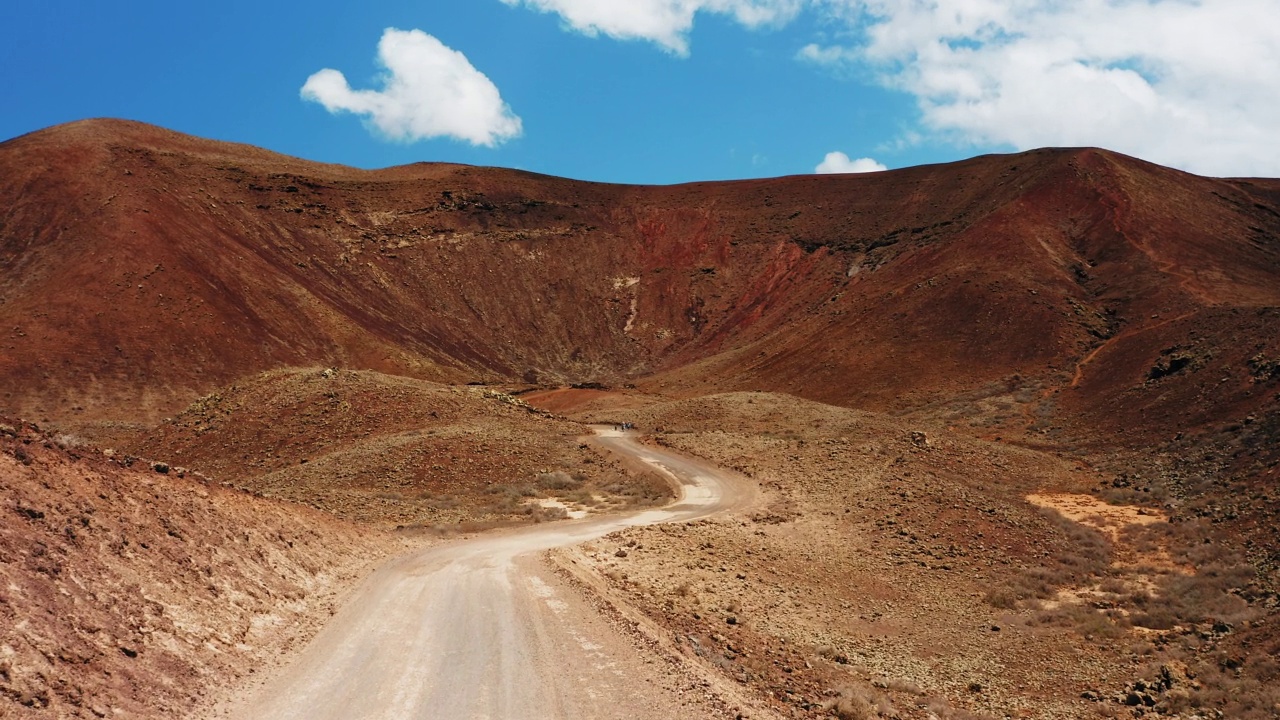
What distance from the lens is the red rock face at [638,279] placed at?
53.3 meters

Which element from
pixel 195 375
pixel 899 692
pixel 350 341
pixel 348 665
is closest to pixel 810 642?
pixel 899 692

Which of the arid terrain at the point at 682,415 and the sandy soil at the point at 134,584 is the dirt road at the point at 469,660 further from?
the sandy soil at the point at 134,584

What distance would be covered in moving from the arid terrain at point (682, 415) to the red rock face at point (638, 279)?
0.39 metres

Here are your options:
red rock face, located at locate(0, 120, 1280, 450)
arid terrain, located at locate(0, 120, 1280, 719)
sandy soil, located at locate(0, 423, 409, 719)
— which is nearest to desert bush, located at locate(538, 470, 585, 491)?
arid terrain, located at locate(0, 120, 1280, 719)

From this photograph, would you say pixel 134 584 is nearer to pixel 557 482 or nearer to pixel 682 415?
pixel 557 482

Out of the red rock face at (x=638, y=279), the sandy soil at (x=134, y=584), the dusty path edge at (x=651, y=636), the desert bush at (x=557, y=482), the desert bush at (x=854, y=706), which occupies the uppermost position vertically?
the red rock face at (x=638, y=279)

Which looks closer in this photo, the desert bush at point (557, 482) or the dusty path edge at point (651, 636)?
the dusty path edge at point (651, 636)

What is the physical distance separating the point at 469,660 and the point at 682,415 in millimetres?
34287

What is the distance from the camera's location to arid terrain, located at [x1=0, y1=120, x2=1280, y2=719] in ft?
40.3

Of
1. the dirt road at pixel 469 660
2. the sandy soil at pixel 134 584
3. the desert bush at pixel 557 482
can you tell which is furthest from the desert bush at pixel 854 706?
the desert bush at pixel 557 482

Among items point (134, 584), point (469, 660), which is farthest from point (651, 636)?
point (134, 584)

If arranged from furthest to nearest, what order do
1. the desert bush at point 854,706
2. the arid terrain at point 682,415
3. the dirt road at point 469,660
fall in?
1. the arid terrain at point 682,415
2. the desert bush at point 854,706
3. the dirt road at point 469,660

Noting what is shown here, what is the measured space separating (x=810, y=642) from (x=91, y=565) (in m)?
11.4

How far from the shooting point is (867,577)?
18.8 m
